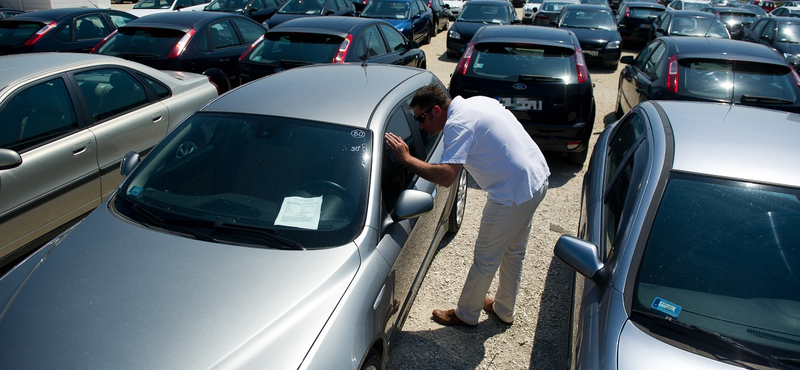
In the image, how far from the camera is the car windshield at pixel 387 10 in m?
13.2

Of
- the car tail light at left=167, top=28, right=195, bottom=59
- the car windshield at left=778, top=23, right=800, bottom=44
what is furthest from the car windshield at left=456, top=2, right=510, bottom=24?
the car tail light at left=167, top=28, right=195, bottom=59

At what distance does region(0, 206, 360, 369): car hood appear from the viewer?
1952 mm

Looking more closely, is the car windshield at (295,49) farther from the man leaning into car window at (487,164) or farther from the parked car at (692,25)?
the parked car at (692,25)

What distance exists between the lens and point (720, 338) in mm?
2064

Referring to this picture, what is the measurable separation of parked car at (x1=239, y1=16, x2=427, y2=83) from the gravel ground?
9.24ft

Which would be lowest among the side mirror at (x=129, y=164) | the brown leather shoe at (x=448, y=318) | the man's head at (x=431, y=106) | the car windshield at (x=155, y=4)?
the brown leather shoe at (x=448, y=318)

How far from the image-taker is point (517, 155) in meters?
2.91

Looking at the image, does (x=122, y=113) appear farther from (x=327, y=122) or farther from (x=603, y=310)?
(x=603, y=310)

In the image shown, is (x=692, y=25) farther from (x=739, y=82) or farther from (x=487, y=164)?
(x=487, y=164)

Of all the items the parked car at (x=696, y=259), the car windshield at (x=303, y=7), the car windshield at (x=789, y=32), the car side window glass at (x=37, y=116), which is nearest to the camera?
the parked car at (x=696, y=259)

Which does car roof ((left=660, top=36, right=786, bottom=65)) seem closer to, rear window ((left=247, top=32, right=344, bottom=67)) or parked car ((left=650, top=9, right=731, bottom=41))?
rear window ((left=247, top=32, right=344, bottom=67))

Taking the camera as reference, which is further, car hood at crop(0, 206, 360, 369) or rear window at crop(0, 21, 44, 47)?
rear window at crop(0, 21, 44, 47)

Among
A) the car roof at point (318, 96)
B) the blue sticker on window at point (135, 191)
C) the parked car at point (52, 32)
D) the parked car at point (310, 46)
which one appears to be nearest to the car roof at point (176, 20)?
the parked car at point (310, 46)

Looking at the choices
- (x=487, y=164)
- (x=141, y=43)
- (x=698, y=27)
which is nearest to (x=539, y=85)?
(x=487, y=164)
